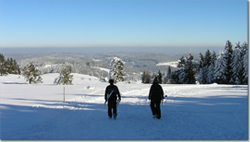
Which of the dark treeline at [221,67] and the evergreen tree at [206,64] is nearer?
the dark treeline at [221,67]

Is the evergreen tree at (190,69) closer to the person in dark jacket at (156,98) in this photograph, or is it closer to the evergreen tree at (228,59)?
the evergreen tree at (228,59)

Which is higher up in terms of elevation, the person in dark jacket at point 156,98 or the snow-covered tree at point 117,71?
the person in dark jacket at point 156,98

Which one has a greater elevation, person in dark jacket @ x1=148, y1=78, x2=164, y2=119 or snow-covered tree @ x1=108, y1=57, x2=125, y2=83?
person in dark jacket @ x1=148, y1=78, x2=164, y2=119

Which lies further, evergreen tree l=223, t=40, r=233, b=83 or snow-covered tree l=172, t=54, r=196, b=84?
snow-covered tree l=172, t=54, r=196, b=84

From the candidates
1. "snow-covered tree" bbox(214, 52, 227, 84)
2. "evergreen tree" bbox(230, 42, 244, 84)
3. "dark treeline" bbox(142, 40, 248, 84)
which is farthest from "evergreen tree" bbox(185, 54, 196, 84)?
"evergreen tree" bbox(230, 42, 244, 84)

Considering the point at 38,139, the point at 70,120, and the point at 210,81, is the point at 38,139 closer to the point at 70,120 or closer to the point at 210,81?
the point at 70,120

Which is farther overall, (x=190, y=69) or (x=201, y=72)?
(x=201, y=72)

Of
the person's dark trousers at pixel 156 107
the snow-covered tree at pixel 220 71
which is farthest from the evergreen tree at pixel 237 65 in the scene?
the person's dark trousers at pixel 156 107

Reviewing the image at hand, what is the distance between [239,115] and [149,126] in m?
5.02

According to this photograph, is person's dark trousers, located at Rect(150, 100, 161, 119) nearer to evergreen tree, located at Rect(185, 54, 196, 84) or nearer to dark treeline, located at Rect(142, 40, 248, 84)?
dark treeline, located at Rect(142, 40, 248, 84)

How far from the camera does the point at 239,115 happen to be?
965cm

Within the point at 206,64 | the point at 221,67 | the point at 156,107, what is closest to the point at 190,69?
the point at 206,64

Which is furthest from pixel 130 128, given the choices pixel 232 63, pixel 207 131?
pixel 232 63

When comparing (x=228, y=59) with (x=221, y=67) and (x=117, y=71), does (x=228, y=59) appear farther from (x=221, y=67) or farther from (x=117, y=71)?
(x=117, y=71)
